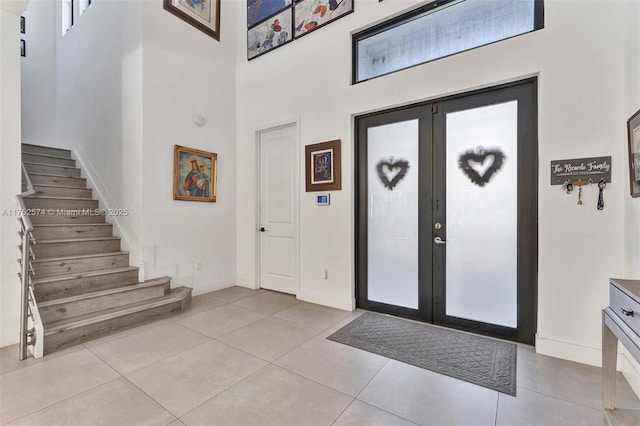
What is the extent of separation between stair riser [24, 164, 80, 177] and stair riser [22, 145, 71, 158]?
0.39 m

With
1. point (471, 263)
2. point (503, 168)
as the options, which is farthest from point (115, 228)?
point (503, 168)

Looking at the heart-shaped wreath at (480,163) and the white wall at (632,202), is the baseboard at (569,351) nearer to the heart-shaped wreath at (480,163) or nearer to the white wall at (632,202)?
the white wall at (632,202)

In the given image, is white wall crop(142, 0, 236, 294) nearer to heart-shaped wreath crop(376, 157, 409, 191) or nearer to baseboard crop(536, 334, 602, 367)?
heart-shaped wreath crop(376, 157, 409, 191)

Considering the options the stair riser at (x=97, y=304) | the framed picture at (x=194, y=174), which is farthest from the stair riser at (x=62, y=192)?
the stair riser at (x=97, y=304)

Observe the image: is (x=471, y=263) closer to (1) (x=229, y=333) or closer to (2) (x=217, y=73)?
(1) (x=229, y=333)

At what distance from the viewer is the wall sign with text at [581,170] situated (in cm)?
227

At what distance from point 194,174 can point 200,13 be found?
2484mm

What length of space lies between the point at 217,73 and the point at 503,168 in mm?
4281

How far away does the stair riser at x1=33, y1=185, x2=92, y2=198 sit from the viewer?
4.07 metres

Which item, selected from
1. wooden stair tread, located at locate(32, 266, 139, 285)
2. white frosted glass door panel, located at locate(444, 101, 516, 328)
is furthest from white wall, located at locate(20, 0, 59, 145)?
white frosted glass door panel, located at locate(444, 101, 516, 328)

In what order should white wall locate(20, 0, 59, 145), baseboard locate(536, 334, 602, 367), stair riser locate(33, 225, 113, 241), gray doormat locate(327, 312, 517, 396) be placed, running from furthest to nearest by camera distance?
white wall locate(20, 0, 59, 145)
stair riser locate(33, 225, 113, 241)
baseboard locate(536, 334, 602, 367)
gray doormat locate(327, 312, 517, 396)

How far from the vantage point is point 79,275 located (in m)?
3.22

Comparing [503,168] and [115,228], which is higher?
[503,168]

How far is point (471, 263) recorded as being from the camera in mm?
2963
